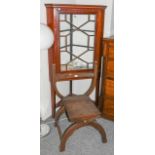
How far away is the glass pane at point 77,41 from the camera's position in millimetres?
2582

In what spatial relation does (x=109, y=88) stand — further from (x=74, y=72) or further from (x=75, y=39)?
(x=75, y=39)

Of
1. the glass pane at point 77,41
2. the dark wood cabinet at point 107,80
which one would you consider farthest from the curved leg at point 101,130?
the glass pane at point 77,41

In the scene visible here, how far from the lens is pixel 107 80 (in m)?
2.65

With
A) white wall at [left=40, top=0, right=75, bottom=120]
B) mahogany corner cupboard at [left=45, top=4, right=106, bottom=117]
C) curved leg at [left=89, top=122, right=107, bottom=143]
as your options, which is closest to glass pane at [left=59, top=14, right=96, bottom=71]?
mahogany corner cupboard at [left=45, top=4, right=106, bottom=117]

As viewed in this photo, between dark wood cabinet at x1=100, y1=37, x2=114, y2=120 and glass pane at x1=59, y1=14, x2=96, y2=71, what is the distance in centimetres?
21

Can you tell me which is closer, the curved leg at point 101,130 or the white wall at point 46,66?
the curved leg at point 101,130

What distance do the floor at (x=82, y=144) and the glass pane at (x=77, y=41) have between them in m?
0.80

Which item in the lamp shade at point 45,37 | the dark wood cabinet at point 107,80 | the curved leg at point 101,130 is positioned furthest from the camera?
the dark wood cabinet at point 107,80

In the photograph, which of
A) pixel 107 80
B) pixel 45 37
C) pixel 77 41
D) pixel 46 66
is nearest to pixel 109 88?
pixel 107 80

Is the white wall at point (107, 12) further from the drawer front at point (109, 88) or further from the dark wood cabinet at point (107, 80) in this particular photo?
the drawer front at point (109, 88)
